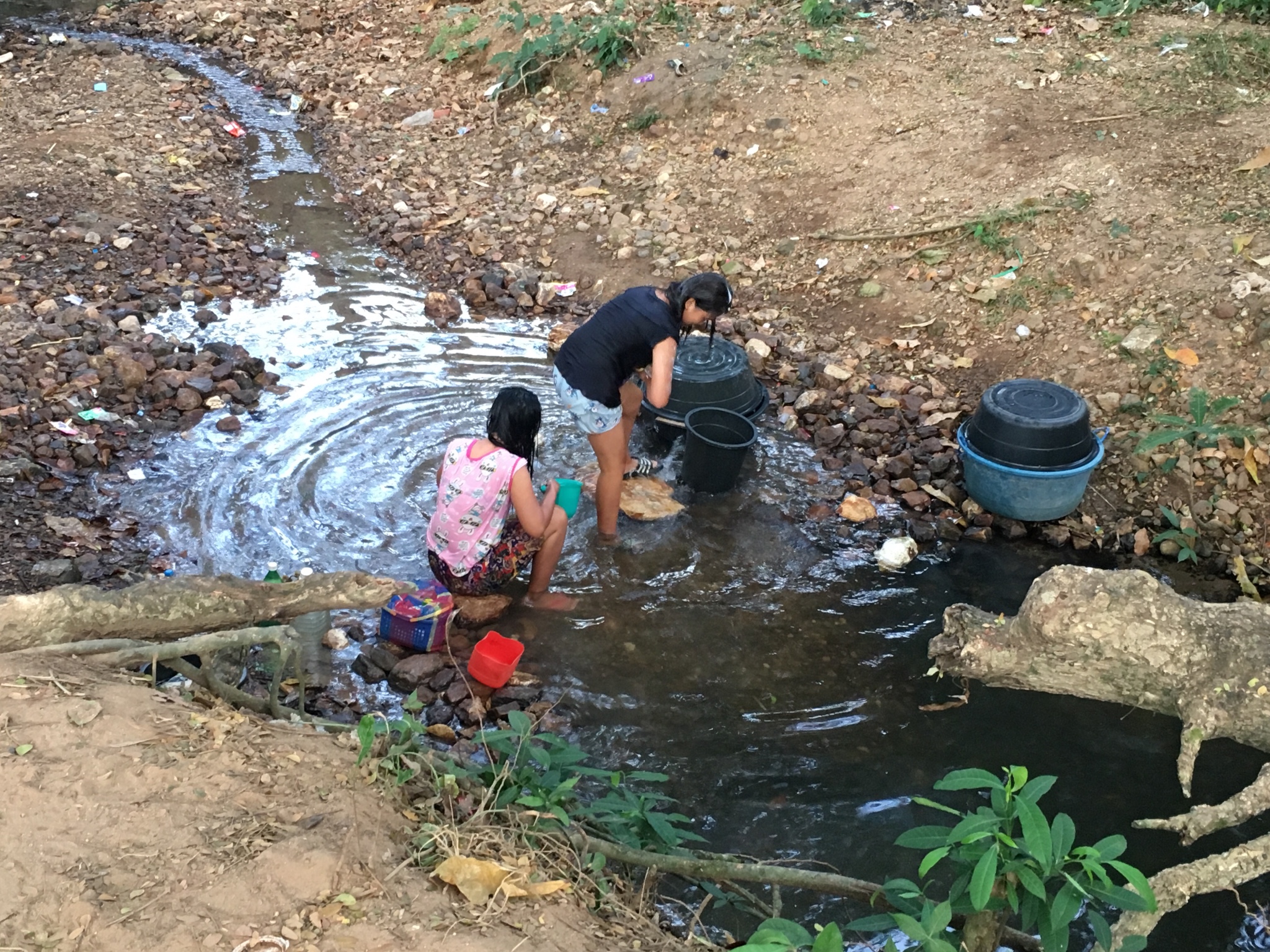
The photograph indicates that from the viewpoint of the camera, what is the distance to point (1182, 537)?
16.0 feet

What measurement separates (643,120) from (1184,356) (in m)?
4.27

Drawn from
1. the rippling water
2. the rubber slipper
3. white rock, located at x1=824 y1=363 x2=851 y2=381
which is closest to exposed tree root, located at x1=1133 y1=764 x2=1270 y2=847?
the rippling water

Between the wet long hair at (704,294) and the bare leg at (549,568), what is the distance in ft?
3.36

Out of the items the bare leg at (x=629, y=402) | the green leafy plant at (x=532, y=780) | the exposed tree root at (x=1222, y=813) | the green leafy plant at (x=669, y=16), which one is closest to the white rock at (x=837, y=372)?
the bare leg at (x=629, y=402)

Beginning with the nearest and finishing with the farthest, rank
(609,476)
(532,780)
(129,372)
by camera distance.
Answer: (532,780) → (609,476) → (129,372)

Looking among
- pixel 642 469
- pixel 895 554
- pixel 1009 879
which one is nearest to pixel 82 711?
pixel 1009 879

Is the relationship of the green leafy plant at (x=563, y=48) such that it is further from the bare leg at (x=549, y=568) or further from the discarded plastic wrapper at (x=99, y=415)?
the bare leg at (x=549, y=568)

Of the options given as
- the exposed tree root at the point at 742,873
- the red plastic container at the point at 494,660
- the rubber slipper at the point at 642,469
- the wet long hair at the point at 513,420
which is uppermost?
the wet long hair at the point at 513,420

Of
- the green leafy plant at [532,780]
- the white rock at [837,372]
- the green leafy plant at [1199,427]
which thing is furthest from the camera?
the white rock at [837,372]

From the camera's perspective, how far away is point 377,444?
17.5 feet

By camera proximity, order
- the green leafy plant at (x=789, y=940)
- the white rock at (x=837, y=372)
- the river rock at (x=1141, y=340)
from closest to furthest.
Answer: the green leafy plant at (x=789, y=940) < the river rock at (x=1141, y=340) < the white rock at (x=837, y=372)

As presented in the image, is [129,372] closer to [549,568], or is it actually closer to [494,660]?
[549,568]

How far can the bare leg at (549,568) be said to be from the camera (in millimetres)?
4297

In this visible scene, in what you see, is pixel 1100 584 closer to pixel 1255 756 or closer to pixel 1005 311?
pixel 1255 756
